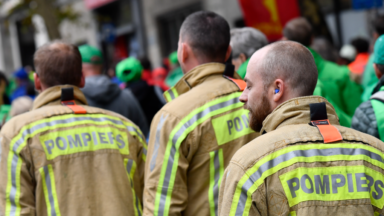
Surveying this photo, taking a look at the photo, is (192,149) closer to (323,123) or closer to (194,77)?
(194,77)

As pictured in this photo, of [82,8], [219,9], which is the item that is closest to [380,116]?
[219,9]

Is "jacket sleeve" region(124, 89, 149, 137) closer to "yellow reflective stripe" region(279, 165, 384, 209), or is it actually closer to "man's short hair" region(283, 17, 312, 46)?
"man's short hair" region(283, 17, 312, 46)

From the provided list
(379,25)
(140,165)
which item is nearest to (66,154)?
(140,165)

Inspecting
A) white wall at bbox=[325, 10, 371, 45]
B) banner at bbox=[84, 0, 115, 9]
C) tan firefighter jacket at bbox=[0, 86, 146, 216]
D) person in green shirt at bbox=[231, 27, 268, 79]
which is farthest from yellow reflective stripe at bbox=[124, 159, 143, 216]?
banner at bbox=[84, 0, 115, 9]

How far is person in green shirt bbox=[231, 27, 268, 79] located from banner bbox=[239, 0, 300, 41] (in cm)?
226

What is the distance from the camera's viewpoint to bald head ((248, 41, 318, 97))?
1971 millimetres

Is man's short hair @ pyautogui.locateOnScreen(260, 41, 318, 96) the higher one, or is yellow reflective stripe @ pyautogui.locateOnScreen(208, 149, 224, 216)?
man's short hair @ pyautogui.locateOnScreen(260, 41, 318, 96)

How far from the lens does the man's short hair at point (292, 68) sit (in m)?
1.97

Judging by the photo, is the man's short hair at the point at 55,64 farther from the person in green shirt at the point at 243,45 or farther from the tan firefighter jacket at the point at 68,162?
the person in green shirt at the point at 243,45

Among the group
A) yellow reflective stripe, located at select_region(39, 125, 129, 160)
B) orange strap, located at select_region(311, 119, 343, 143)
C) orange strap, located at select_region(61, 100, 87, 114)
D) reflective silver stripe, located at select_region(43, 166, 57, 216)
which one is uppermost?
orange strap, located at select_region(311, 119, 343, 143)

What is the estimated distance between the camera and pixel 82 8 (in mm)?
17438

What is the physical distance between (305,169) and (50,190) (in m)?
1.62

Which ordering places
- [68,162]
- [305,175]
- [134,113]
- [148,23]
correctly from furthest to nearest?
[148,23], [134,113], [68,162], [305,175]

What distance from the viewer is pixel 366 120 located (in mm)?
2963
